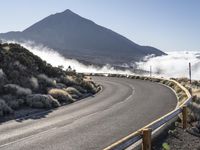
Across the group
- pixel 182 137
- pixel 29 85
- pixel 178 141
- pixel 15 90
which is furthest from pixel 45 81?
pixel 178 141

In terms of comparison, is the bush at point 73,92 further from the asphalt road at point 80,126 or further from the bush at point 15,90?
the asphalt road at point 80,126

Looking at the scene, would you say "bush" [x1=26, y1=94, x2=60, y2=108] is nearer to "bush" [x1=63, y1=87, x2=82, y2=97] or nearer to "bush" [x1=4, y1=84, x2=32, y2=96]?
"bush" [x1=4, y1=84, x2=32, y2=96]

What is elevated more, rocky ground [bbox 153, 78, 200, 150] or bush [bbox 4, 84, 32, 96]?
bush [bbox 4, 84, 32, 96]

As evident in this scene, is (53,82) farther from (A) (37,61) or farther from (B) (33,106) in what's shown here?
(B) (33,106)

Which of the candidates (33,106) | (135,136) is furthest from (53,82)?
(135,136)

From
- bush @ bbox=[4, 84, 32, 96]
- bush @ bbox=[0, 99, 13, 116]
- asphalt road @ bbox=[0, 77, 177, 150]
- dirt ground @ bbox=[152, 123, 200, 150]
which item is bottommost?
dirt ground @ bbox=[152, 123, 200, 150]

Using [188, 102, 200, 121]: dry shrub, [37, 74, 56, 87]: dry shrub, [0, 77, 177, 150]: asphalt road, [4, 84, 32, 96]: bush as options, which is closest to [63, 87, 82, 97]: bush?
[37, 74, 56, 87]: dry shrub

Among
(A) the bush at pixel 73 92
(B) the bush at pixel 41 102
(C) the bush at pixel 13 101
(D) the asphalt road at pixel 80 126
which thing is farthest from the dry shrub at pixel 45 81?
(D) the asphalt road at pixel 80 126

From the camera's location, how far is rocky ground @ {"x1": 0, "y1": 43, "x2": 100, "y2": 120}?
2672cm

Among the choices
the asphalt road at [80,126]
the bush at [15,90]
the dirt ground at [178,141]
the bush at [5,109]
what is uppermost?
the bush at [15,90]

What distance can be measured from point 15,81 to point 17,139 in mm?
16381

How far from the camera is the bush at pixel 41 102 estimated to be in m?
26.8

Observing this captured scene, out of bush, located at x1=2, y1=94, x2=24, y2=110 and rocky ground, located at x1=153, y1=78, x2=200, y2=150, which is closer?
rocky ground, located at x1=153, y1=78, x2=200, y2=150

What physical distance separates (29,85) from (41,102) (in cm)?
550
